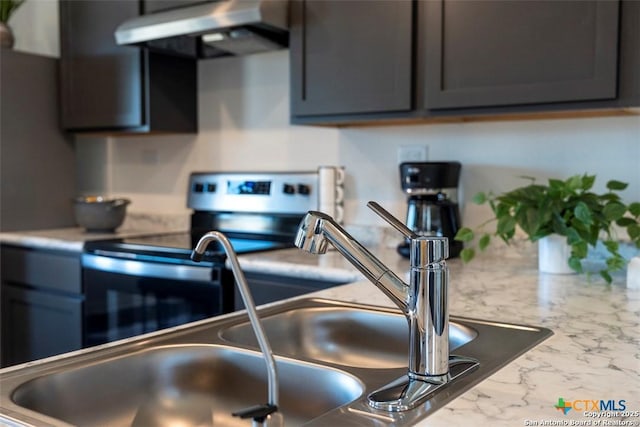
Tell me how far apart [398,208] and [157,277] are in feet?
2.93

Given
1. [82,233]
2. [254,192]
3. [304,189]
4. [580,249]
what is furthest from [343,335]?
[82,233]

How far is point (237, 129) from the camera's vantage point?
9.30 ft

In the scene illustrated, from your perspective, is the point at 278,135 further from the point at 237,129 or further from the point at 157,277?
the point at 157,277

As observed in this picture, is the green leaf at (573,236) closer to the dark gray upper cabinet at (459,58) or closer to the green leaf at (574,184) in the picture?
the green leaf at (574,184)

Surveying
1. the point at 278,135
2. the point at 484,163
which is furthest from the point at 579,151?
the point at 278,135

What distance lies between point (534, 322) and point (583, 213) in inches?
20.0

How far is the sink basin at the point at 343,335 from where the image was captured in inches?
53.5

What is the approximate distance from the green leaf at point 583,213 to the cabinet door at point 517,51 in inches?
11.6

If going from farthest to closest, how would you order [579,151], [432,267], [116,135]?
1. [116,135]
2. [579,151]
3. [432,267]

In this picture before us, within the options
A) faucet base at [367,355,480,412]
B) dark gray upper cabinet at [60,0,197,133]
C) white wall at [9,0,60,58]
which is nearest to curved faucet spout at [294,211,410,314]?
faucet base at [367,355,480,412]

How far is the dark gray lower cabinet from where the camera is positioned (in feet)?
8.30

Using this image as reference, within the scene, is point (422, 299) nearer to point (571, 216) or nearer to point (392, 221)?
point (392, 221)

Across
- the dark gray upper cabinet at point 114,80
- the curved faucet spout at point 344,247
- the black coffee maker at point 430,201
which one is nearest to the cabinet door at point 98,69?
the dark gray upper cabinet at point 114,80

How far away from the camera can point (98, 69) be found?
2.87m
